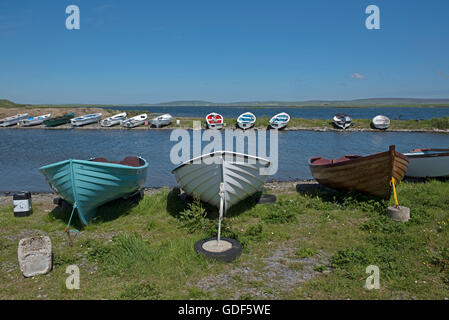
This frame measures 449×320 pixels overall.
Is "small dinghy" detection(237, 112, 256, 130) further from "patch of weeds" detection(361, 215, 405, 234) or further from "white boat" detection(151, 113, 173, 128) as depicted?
"patch of weeds" detection(361, 215, 405, 234)

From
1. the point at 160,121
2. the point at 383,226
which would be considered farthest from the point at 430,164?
the point at 160,121

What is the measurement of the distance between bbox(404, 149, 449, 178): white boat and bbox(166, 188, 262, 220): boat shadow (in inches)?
241

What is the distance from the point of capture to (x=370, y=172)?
28.8 ft

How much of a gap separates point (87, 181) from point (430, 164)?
1150cm

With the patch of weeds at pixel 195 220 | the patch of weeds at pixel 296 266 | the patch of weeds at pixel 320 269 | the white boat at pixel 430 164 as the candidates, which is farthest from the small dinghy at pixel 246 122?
the patch of weeds at pixel 320 269

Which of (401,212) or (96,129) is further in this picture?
(96,129)

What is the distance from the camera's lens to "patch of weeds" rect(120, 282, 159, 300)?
489 centimetres

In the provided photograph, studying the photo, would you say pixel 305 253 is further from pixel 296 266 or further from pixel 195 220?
pixel 195 220

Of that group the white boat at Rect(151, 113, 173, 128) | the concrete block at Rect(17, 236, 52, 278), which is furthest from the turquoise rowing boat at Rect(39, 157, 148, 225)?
the white boat at Rect(151, 113, 173, 128)
